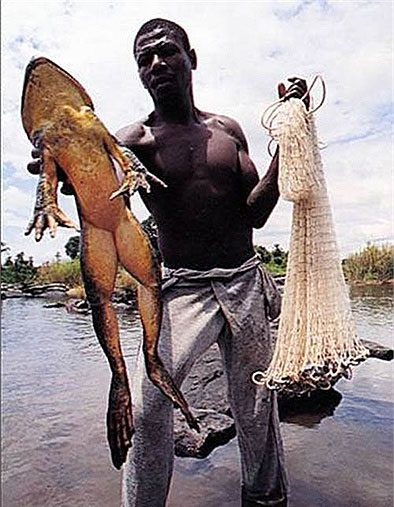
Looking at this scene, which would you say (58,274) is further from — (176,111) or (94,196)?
(94,196)

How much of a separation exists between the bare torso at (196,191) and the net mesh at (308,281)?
0.58ft

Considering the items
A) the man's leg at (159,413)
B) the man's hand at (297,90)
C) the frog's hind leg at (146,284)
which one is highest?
the man's hand at (297,90)

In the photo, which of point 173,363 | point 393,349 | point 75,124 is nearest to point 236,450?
point 173,363

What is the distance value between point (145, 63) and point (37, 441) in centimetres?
139

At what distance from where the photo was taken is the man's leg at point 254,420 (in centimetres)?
141

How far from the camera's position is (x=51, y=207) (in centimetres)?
89

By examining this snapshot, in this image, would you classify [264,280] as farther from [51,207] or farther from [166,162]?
[51,207]

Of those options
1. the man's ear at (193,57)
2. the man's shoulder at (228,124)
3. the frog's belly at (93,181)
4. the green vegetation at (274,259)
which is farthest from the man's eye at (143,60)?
the green vegetation at (274,259)

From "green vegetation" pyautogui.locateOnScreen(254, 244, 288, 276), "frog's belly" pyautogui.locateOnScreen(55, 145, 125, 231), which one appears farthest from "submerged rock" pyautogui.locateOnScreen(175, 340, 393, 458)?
"frog's belly" pyautogui.locateOnScreen(55, 145, 125, 231)

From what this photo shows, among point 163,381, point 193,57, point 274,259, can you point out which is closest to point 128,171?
point 163,381

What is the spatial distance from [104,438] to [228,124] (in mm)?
1171

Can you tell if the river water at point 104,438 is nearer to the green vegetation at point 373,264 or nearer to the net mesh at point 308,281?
the green vegetation at point 373,264

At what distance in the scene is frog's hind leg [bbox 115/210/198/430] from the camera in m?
0.99

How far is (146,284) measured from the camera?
1022mm
